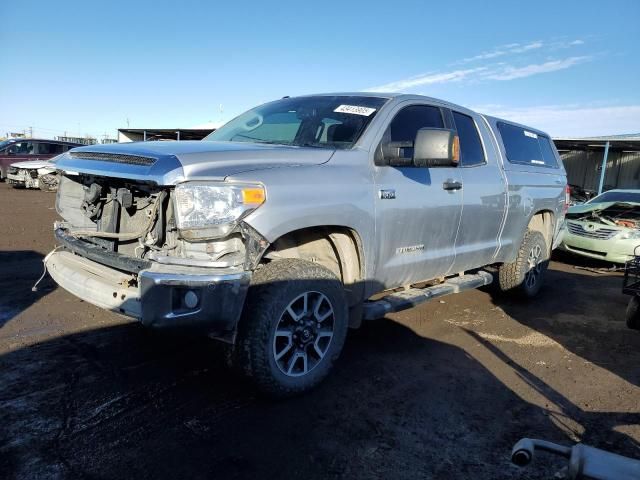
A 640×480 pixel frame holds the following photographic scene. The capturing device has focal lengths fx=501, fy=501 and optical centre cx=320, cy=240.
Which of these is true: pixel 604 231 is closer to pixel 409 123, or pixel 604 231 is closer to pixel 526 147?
pixel 526 147

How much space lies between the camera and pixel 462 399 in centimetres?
337

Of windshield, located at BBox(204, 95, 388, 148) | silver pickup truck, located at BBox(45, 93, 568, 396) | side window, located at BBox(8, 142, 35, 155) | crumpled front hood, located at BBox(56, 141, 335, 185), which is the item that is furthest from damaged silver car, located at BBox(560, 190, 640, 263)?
side window, located at BBox(8, 142, 35, 155)

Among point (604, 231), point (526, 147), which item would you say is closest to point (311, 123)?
point (526, 147)

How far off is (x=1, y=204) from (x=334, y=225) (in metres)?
12.5

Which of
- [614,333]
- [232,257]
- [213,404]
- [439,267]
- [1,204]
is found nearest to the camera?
[232,257]

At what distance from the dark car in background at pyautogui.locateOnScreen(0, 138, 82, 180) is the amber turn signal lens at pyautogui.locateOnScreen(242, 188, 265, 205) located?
18454 mm

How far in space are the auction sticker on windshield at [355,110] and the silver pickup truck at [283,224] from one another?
0.02 metres

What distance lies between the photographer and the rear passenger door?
4.52m

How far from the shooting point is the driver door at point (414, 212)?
3.64 m

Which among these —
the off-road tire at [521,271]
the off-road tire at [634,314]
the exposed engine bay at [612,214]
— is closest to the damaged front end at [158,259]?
the off-road tire at [634,314]

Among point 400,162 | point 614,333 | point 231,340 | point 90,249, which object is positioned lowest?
point 614,333

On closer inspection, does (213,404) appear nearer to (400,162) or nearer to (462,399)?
(462,399)

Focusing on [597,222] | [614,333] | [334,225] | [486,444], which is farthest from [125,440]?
[597,222]

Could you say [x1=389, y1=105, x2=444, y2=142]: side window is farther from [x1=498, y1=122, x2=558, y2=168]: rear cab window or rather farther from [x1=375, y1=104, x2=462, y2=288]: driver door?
[x1=498, y1=122, x2=558, y2=168]: rear cab window
